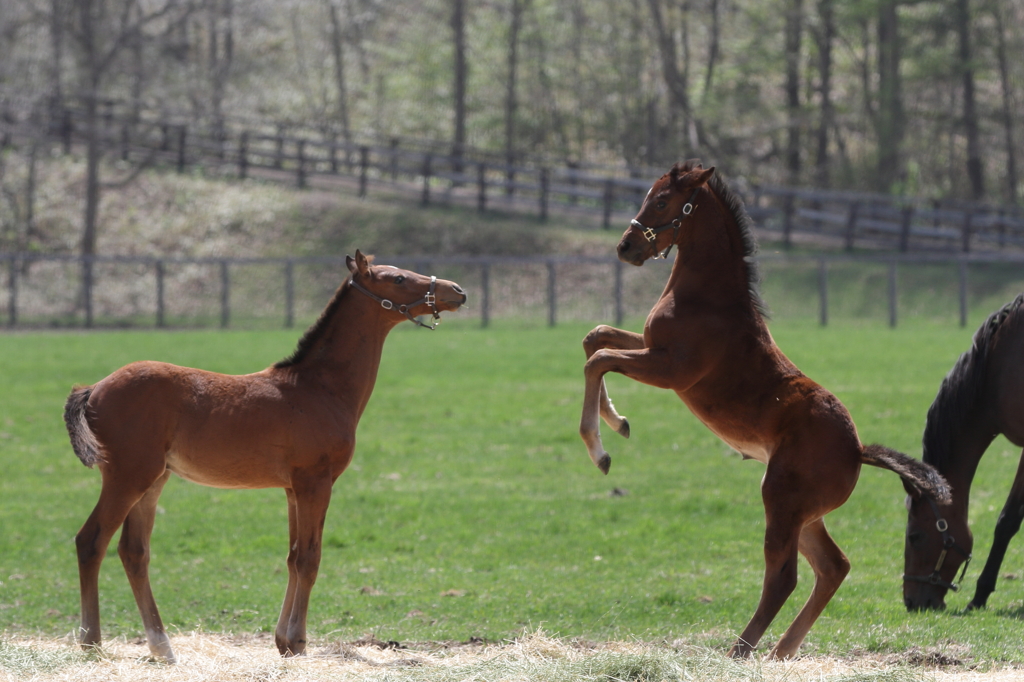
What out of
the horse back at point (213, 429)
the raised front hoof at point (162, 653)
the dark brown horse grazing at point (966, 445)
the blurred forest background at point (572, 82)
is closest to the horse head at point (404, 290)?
the horse back at point (213, 429)

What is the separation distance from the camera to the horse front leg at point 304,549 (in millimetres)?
5738

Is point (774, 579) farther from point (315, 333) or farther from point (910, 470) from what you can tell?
point (315, 333)

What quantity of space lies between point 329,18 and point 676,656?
171ft

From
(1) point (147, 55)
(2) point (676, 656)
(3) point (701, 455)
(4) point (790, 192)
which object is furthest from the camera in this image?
(1) point (147, 55)

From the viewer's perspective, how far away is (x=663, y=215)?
19.0 feet

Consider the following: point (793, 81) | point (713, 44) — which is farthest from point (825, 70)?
point (713, 44)

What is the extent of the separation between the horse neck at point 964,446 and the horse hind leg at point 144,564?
5.27 metres

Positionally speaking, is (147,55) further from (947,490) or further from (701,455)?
(947,490)

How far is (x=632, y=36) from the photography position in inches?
1784

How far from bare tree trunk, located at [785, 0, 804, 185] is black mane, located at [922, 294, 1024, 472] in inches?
1324

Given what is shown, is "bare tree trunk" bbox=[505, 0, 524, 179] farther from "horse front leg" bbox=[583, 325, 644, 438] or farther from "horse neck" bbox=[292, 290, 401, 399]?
"horse front leg" bbox=[583, 325, 644, 438]

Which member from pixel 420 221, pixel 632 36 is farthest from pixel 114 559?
pixel 632 36

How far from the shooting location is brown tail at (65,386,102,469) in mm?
5523

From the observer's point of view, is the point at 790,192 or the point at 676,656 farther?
the point at 790,192
